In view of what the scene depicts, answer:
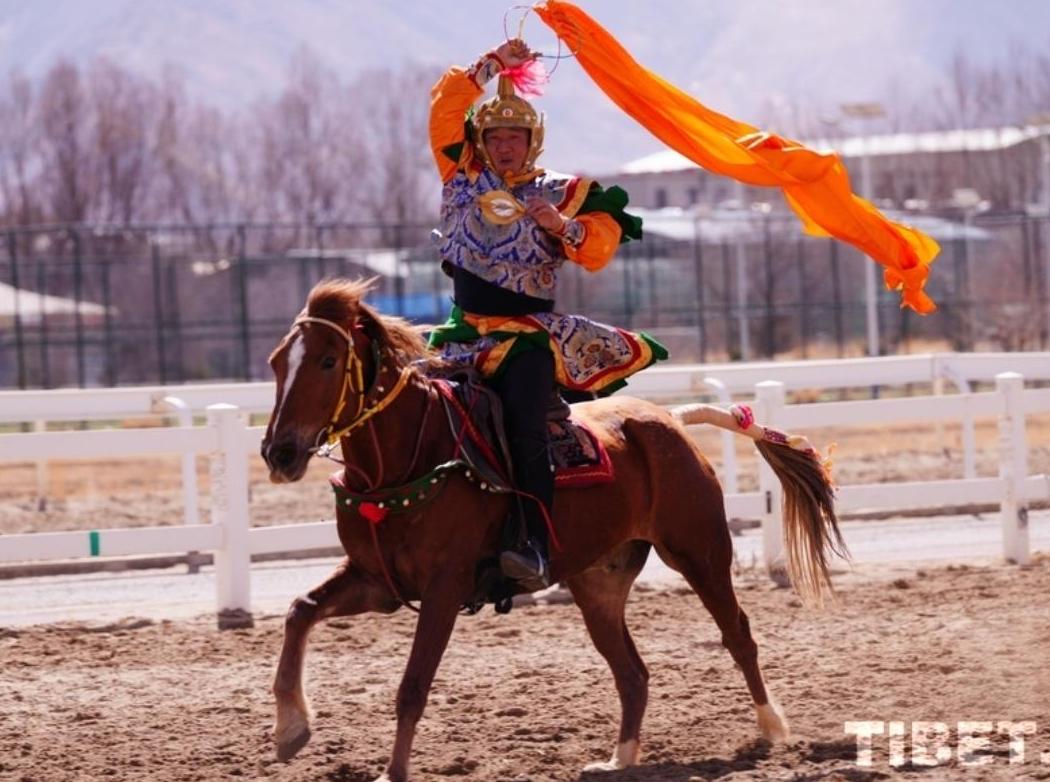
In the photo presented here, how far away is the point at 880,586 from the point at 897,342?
33094 mm

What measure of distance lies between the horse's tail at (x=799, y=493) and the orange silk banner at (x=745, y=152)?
0.90 meters

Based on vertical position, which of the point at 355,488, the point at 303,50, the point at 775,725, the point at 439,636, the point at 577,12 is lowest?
the point at 775,725

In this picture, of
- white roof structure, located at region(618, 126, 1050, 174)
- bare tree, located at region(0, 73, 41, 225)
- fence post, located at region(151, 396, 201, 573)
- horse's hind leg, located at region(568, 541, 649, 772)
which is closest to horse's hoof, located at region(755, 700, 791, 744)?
horse's hind leg, located at region(568, 541, 649, 772)

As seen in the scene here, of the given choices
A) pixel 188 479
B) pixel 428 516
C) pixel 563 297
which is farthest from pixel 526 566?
pixel 563 297

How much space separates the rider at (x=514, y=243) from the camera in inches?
298

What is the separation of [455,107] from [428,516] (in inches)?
70.9

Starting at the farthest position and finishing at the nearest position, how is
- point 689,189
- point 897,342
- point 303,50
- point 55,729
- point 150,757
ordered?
point 303,50 < point 689,189 < point 897,342 < point 55,729 < point 150,757

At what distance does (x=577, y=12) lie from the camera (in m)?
8.48

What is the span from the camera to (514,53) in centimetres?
793

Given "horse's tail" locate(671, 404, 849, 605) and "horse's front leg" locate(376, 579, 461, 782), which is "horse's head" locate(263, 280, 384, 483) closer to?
"horse's front leg" locate(376, 579, 461, 782)

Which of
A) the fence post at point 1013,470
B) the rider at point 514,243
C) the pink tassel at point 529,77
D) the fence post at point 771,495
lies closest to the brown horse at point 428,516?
the rider at point 514,243

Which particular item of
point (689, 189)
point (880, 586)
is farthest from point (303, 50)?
point (880, 586)

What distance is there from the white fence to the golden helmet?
13.9ft

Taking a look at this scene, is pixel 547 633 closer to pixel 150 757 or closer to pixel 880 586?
pixel 880 586
